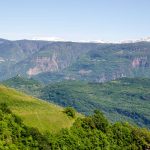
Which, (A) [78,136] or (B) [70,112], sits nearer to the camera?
(A) [78,136]

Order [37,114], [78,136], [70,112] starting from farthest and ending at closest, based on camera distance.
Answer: [70,112]
[37,114]
[78,136]

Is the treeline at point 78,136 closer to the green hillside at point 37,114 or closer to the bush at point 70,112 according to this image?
the bush at point 70,112

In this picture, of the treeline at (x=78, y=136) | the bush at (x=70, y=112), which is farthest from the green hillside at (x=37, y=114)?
the treeline at (x=78, y=136)

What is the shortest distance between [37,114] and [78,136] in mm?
23006

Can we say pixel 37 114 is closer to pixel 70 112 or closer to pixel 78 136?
pixel 70 112

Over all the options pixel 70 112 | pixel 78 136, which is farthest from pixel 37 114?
pixel 78 136

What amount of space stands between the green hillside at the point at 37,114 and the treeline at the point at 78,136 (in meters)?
5.96

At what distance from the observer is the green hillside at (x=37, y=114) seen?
15975cm

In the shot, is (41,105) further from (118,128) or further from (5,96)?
(118,128)

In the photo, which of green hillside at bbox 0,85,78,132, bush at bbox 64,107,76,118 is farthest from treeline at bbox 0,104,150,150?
green hillside at bbox 0,85,78,132

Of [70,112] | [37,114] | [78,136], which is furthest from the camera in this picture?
A: [70,112]

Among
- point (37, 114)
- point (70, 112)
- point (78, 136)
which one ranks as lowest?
point (78, 136)

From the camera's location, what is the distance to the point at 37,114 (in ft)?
566

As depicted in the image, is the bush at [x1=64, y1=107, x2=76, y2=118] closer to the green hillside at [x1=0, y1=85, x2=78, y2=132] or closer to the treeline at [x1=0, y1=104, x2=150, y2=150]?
the treeline at [x1=0, y1=104, x2=150, y2=150]
